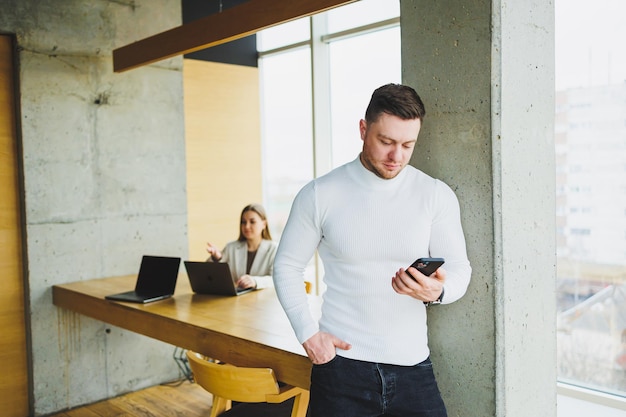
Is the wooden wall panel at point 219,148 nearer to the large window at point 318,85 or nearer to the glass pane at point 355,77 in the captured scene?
the large window at point 318,85

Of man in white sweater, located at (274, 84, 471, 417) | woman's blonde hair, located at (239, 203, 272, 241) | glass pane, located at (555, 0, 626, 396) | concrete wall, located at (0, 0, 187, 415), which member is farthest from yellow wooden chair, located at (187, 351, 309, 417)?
glass pane, located at (555, 0, 626, 396)

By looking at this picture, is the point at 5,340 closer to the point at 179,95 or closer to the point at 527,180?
the point at 179,95

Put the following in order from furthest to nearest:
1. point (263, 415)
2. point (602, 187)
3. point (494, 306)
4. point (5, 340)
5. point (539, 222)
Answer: point (5, 340), point (602, 187), point (263, 415), point (539, 222), point (494, 306)

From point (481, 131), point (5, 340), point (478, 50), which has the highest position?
point (478, 50)

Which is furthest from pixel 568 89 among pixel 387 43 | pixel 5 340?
pixel 5 340

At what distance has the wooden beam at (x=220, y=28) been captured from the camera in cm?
293

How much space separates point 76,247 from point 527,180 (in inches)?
135

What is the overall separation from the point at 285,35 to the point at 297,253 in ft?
14.8

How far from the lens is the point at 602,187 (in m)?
4.04

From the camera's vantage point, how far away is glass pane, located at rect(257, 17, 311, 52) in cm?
599

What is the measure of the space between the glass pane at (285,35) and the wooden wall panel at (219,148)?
300 mm

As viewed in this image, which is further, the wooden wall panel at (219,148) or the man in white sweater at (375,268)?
the wooden wall panel at (219,148)

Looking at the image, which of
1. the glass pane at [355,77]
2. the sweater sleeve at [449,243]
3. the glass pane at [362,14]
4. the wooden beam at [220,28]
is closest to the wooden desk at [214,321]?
the sweater sleeve at [449,243]

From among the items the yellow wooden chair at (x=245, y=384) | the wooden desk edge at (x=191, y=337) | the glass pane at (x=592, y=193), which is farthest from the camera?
the glass pane at (x=592, y=193)
